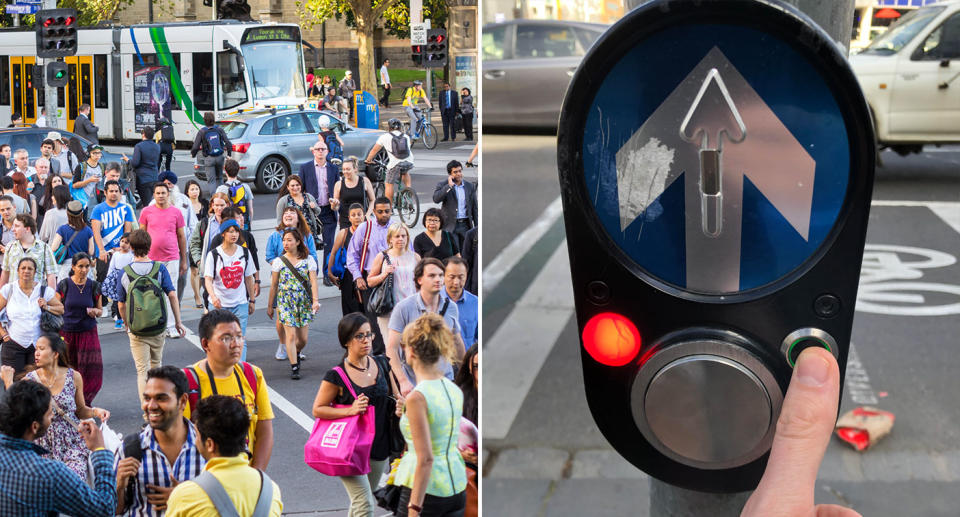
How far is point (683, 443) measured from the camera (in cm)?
107

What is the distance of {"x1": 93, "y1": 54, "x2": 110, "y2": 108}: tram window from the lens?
2667 cm

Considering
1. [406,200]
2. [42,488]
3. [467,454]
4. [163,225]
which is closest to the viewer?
[42,488]

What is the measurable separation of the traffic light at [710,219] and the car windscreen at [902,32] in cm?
1156

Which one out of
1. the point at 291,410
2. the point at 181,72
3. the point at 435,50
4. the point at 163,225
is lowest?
the point at 291,410

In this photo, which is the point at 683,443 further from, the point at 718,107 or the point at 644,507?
the point at 644,507

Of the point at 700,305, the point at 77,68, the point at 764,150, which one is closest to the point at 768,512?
the point at 700,305

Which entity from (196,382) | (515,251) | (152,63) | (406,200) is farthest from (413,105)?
(196,382)

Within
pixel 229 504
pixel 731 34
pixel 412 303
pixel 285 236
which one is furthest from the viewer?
pixel 285 236

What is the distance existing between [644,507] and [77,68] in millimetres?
25336

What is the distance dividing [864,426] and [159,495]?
397cm

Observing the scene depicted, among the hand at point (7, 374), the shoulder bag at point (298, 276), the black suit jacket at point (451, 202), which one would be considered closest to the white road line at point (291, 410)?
the shoulder bag at point (298, 276)

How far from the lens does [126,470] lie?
14.7 feet

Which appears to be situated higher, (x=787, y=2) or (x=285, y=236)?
(x=787, y=2)

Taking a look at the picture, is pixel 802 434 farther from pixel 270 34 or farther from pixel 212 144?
pixel 270 34
